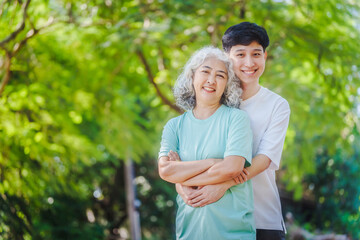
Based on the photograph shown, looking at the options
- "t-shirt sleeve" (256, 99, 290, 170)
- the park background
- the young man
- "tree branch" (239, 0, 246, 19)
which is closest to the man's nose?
the young man

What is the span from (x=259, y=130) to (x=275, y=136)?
90mm

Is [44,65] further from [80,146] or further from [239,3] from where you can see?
[239,3]

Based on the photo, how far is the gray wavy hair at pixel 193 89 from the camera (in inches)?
77.6

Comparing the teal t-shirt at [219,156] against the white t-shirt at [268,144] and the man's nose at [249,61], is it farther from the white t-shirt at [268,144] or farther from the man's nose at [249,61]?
the man's nose at [249,61]

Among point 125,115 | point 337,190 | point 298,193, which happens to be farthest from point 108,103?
point 337,190

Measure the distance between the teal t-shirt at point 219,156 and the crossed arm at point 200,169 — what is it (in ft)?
0.14

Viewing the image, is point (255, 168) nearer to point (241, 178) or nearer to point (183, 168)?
point (241, 178)

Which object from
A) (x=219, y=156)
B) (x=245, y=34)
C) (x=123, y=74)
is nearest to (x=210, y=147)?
(x=219, y=156)

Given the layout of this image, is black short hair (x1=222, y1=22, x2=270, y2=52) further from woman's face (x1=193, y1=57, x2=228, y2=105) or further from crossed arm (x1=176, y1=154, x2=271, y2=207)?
crossed arm (x1=176, y1=154, x2=271, y2=207)

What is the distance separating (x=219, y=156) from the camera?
185 centimetres

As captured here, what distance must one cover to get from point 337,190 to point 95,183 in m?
6.14

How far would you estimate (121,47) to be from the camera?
5.45 meters

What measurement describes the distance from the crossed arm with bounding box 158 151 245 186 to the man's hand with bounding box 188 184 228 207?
0.03 meters

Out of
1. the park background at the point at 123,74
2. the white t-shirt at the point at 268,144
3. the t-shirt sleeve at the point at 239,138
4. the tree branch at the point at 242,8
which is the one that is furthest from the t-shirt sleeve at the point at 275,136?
the tree branch at the point at 242,8
